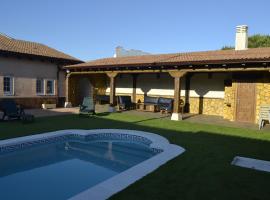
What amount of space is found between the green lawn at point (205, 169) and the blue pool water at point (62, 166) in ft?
4.57

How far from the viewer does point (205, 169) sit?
599cm

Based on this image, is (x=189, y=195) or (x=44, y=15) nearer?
(x=189, y=195)

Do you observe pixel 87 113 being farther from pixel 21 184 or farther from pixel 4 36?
pixel 4 36

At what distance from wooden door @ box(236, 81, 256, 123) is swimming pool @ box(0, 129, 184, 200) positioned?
6871mm

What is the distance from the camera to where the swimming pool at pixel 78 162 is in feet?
17.1

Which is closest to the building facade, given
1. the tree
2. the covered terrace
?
the covered terrace

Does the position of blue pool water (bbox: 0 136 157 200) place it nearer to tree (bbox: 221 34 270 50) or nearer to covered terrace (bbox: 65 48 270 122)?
covered terrace (bbox: 65 48 270 122)

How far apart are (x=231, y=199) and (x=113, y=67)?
1332cm

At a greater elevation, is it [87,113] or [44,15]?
[44,15]

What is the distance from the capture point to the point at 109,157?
8.09m

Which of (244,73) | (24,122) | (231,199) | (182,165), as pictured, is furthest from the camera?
(244,73)

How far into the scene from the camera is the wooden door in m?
13.7

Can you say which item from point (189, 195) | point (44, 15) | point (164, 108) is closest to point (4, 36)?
point (44, 15)

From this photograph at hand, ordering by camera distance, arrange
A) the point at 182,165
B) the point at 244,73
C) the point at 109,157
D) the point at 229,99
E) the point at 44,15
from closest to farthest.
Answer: the point at 182,165
the point at 109,157
the point at 244,73
the point at 229,99
the point at 44,15
